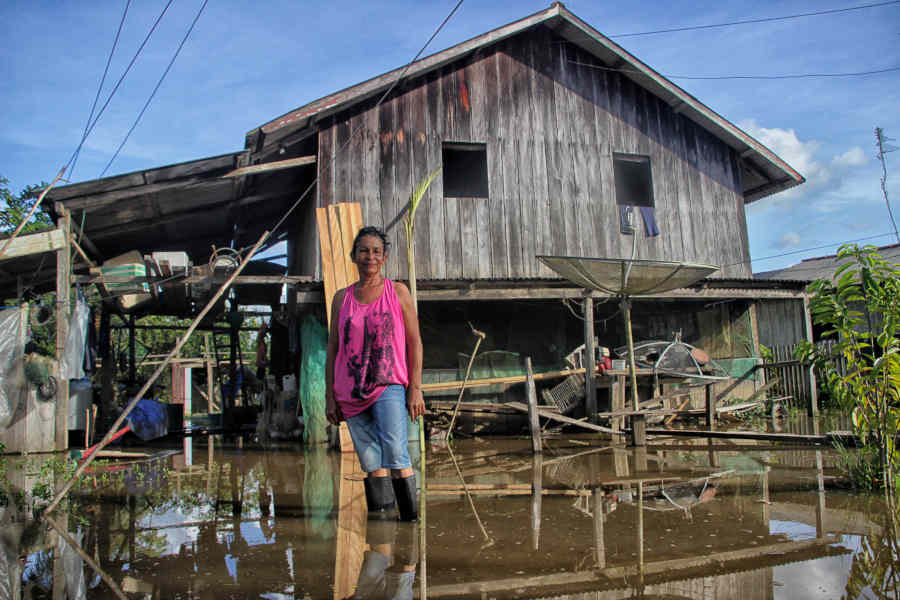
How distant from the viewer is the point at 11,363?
8727mm

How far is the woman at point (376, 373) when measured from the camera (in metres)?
3.78

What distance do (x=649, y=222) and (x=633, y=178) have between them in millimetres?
3423

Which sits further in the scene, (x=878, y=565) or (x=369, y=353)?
(x=369, y=353)

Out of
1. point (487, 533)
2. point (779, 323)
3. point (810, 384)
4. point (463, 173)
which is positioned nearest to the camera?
point (487, 533)

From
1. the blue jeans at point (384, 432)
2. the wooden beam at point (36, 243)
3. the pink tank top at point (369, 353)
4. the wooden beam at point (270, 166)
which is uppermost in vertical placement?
the wooden beam at point (270, 166)

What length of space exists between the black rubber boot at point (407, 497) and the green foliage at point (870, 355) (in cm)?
298

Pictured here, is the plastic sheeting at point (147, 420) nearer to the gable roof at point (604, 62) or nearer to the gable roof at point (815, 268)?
the gable roof at point (604, 62)

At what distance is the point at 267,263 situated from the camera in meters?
13.8

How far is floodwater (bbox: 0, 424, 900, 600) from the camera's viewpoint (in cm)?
257

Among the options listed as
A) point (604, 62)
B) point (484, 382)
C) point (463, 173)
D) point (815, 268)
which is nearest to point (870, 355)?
point (484, 382)

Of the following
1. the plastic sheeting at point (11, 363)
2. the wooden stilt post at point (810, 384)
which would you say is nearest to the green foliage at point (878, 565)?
the wooden stilt post at point (810, 384)

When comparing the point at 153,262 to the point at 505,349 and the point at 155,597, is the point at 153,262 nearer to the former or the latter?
the point at 505,349

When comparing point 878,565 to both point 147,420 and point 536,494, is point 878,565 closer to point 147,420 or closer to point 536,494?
point 536,494

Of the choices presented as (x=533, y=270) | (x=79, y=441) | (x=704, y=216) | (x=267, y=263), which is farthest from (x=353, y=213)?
(x=704, y=216)
